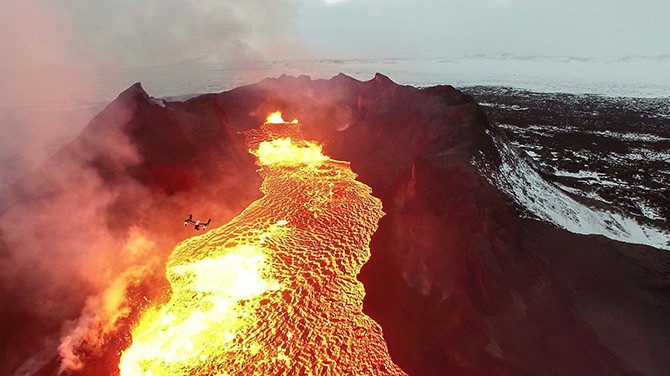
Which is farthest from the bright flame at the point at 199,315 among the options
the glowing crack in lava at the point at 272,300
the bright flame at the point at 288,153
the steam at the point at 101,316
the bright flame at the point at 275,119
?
the bright flame at the point at 275,119

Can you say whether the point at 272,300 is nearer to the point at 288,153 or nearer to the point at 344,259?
the point at 344,259

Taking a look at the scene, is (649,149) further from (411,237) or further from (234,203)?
(234,203)

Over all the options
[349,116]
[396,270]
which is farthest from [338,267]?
[349,116]

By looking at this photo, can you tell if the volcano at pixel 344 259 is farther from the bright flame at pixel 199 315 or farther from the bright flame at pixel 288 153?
the bright flame at pixel 288 153

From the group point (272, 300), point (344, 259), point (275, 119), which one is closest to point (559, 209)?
point (344, 259)

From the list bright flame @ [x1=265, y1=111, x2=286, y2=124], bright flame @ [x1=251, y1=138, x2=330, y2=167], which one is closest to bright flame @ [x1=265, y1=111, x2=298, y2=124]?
bright flame @ [x1=265, y1=111, x2=286, y2=124]
